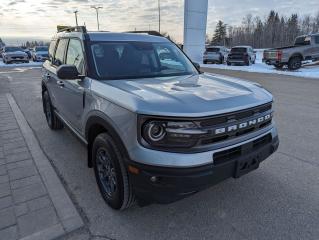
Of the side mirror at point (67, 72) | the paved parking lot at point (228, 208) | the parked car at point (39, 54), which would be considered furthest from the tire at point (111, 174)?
the parked car at point (39, 54)

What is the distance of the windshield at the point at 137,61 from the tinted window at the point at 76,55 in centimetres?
24

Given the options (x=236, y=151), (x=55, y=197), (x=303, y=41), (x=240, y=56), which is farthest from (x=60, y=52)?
(x=240, y=56)

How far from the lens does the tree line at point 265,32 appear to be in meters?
87.6

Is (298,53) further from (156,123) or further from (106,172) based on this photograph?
(156,123)

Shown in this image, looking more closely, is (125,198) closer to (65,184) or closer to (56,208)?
(56,208)

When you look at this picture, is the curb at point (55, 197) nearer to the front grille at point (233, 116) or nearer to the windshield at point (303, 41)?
the front grille at point (233, 116)

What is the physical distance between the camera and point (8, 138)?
Result: 5.37 meters

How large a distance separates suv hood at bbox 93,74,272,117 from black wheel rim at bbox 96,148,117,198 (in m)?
0.67

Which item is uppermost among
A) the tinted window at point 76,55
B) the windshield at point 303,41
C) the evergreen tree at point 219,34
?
the evergreen tree at point 219,34

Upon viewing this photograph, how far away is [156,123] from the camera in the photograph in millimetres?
2346

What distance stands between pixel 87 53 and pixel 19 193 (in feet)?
6.26

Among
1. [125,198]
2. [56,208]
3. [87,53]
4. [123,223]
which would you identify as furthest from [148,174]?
[87,53]

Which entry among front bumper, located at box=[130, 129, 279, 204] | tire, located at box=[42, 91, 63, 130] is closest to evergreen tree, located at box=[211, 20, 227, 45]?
tire, located at box=[42, 91, 63, 130]

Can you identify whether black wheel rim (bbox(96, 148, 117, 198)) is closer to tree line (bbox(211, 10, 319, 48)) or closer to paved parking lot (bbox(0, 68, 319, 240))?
paved parking lot (bbox(0, 68, 319, 240))
